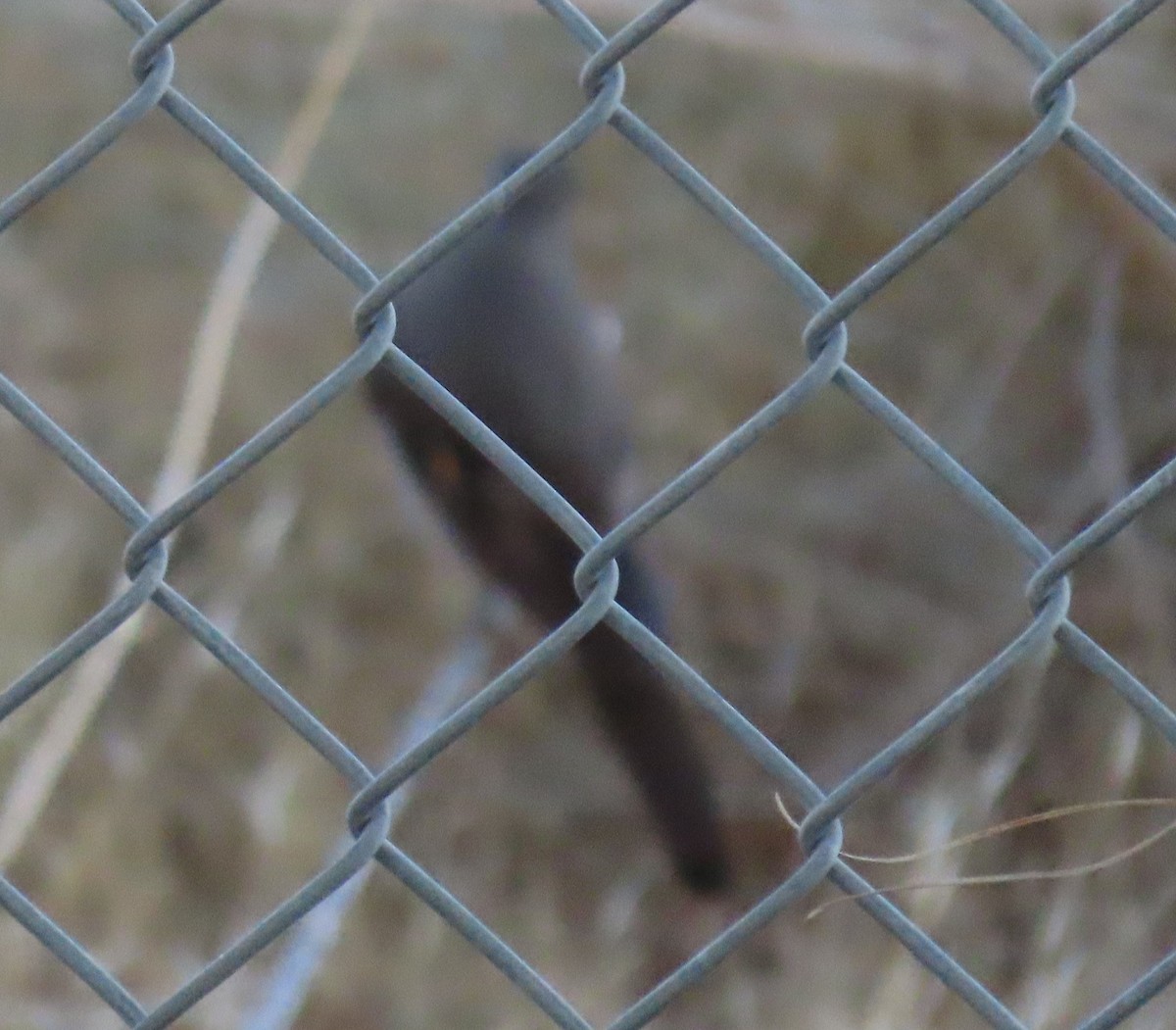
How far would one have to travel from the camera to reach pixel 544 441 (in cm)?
278

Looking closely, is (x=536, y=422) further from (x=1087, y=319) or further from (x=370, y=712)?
(x=1087, y=319)

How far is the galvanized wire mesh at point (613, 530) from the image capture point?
2.01 ft

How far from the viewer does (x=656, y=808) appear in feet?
9.91

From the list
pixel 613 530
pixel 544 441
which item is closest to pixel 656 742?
pixel 544 441

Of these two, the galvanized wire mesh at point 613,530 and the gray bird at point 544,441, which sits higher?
the gray bird at point 544,441

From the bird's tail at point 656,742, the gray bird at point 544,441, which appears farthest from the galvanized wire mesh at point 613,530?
the bird's tail at point 656,742

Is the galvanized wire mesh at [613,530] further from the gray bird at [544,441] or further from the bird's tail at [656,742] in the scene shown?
the bird's tail at [656,742]

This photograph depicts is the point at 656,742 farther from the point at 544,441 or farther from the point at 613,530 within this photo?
the point at 613,530

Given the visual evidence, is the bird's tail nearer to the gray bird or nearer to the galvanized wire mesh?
the gray bird

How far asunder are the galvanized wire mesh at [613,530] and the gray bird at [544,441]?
2.01 metres

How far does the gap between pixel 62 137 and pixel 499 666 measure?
183 cm

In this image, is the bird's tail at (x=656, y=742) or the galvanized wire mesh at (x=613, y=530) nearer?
the galvanized wire mesh at (x=613, y=530)

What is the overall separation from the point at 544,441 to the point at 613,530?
2148 mm

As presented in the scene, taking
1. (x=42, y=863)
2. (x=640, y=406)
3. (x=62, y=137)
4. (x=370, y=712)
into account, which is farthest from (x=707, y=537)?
(x=62, y=137)
